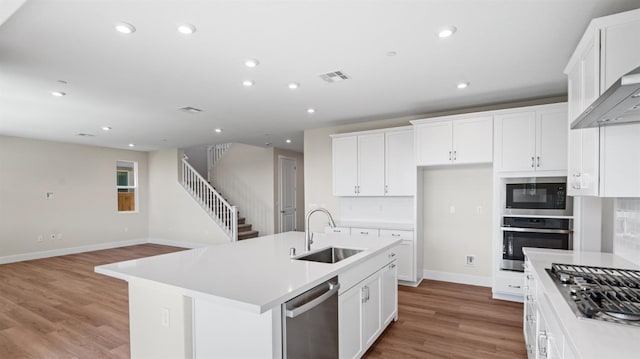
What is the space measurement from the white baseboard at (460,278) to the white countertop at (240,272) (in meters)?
2.38

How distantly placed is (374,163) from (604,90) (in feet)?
10.6

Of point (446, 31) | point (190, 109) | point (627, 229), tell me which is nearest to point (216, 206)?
point (190, 109)

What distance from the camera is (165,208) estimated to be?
8445 millimetres

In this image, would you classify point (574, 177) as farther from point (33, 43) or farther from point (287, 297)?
point (33, 43)

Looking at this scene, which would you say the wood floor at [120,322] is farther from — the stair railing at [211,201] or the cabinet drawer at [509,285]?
the stair railing at [211,201]

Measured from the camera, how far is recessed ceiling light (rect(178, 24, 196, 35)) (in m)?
2.17

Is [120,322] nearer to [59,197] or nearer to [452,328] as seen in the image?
[452,328]

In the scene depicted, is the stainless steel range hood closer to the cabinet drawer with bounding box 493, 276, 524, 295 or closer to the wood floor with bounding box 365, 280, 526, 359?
the wood floor with bounding box 365, 280, 526, 359

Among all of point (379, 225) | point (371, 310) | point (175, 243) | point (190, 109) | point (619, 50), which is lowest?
point (175, 243)

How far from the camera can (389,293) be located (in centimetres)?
311

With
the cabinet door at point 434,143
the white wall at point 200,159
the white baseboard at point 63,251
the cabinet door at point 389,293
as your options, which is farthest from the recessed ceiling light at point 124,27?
the white wall at point 200,159

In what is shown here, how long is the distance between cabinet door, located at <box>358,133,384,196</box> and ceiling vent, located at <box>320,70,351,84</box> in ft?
5.87

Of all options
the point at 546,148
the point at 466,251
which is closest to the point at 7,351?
the point at 466,251

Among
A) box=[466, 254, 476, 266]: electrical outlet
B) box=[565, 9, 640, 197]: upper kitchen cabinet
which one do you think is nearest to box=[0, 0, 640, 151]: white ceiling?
box=[565, 9, 640, 197]: upper kitchen cabinet
